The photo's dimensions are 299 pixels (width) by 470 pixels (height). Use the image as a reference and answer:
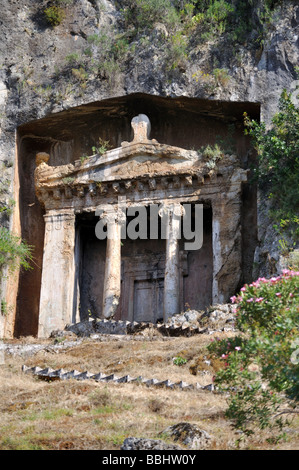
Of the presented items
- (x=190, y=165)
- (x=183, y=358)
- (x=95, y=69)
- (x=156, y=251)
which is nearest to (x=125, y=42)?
(x=95, y=69)

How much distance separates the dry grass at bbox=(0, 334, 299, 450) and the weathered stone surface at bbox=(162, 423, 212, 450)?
0.48ft

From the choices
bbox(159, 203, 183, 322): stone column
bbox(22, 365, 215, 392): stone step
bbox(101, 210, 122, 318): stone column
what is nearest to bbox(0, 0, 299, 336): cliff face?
bbox(159, 203, 183, 322): stone column

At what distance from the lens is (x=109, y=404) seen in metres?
12.3

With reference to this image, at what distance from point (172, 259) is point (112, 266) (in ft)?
5.67

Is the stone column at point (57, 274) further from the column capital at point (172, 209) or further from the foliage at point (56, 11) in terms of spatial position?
the foliage at point (56, 11)

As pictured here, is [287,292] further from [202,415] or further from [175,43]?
[175,43]

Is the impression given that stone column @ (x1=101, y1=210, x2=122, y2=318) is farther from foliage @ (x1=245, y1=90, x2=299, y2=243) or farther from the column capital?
foliage @ (x1=245, y1=90, x2=299, y2=243)

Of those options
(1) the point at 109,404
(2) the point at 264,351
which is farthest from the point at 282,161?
(2) the point at 264,351

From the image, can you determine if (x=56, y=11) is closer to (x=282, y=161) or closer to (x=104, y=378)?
(x=282, y=161)

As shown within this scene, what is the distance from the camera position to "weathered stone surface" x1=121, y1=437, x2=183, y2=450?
9.66 metres

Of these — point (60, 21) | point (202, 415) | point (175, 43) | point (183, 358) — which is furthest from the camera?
point (60, 21)

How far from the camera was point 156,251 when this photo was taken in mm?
24516

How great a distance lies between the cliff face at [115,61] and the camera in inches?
896

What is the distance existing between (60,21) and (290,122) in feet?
30.0
